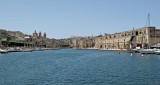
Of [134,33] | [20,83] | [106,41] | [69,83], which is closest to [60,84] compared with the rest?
[69,83]

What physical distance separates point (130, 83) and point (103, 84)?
3.16 m

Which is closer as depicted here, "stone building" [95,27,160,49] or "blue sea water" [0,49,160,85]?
"blue sea water" [0,49,160,85]

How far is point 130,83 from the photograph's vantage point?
21.0 m

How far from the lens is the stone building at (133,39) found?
333 ft

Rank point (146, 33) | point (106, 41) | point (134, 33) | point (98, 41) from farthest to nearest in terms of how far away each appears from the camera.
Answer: point (98, 41), point (106, 41), point (134, 33), point (146, 33)

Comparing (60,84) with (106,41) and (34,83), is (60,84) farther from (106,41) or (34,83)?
(106,41)

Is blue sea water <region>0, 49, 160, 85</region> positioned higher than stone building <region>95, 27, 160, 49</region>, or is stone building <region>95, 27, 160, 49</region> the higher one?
stone building <region>95, 27, 160, 49</region>

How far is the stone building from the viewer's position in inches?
3996

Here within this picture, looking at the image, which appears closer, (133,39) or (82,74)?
(82,74)

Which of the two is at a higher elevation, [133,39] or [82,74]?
[133,39]

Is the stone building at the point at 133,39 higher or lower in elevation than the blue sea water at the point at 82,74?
higher

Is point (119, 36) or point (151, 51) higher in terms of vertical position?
point (119, 36)

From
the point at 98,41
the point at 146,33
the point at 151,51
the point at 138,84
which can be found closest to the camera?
the point at 138,84

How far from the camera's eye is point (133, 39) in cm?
11919
